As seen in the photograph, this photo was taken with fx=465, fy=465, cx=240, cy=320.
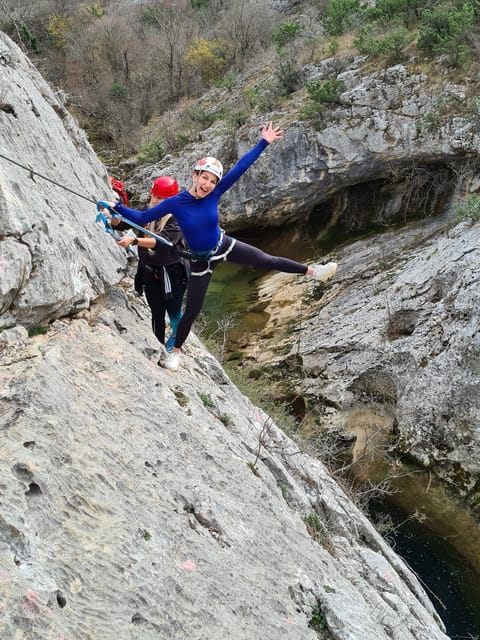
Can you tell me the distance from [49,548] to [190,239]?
8.19ft

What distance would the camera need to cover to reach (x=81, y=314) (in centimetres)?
392

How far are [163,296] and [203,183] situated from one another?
4.55 feet

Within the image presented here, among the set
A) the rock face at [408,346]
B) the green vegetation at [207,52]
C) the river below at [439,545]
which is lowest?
the river below at [439,545]

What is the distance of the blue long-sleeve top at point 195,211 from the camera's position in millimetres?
3820

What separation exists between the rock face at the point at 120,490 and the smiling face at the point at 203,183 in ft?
3.83

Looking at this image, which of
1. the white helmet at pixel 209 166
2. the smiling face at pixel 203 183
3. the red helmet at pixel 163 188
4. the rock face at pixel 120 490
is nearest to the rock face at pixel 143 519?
the rock face at pixel 120 490

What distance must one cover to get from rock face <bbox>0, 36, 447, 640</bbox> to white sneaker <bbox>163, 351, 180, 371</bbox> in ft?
0.30

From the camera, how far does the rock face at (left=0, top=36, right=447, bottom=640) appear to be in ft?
7.54

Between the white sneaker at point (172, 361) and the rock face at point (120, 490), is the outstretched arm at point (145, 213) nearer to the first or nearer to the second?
the rock face at point (120, 490)

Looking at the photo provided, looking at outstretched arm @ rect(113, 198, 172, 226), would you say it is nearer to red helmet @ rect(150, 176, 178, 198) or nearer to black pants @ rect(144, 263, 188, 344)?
red helmet @ rect(150, 176, 178, 198)

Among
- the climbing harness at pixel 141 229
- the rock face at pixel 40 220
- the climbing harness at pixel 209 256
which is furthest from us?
the climbing harness at pixel 209 256

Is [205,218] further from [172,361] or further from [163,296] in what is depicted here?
[172,361]

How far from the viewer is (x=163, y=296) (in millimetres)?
4754

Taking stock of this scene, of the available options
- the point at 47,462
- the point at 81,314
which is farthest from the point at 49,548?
the point at 81,314
